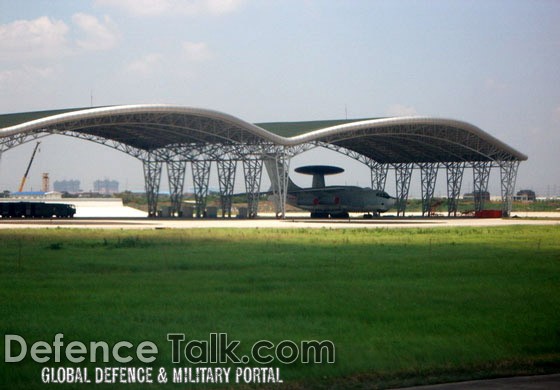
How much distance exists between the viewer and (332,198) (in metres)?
88.0

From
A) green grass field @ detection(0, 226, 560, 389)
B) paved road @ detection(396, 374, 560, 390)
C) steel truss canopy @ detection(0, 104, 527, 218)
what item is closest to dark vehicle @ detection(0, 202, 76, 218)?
steel truss canopy @ detection(0, 104, 527, 218)

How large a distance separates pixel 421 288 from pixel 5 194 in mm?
163041

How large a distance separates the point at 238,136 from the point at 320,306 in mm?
60688

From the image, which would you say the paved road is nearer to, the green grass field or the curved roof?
the green grass field

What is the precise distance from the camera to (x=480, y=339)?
44.0 feet

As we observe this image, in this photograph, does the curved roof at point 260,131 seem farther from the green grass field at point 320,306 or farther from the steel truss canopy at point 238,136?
the green grass field at point 320,306

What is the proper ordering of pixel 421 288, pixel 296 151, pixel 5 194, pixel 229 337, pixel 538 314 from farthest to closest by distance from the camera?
pixel 5 194 → pixel 296 151 → pixel 421 288 → pixel 538 314 → pixel 229 337

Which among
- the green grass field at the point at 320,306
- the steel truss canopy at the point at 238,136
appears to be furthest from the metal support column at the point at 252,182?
the green grass field at the point at 320,306

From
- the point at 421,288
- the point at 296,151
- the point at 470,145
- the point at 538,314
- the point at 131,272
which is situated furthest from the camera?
the point at 470,145

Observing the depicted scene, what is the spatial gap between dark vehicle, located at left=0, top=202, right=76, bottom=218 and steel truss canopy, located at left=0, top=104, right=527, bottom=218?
1030 cm

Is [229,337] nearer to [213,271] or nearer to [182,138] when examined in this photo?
[213,271]

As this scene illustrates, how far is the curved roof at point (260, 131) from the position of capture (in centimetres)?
6334

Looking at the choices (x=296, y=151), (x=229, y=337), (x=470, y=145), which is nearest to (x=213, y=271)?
(x=229, y=337)

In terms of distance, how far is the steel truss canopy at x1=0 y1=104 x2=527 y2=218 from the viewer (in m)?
63.9
